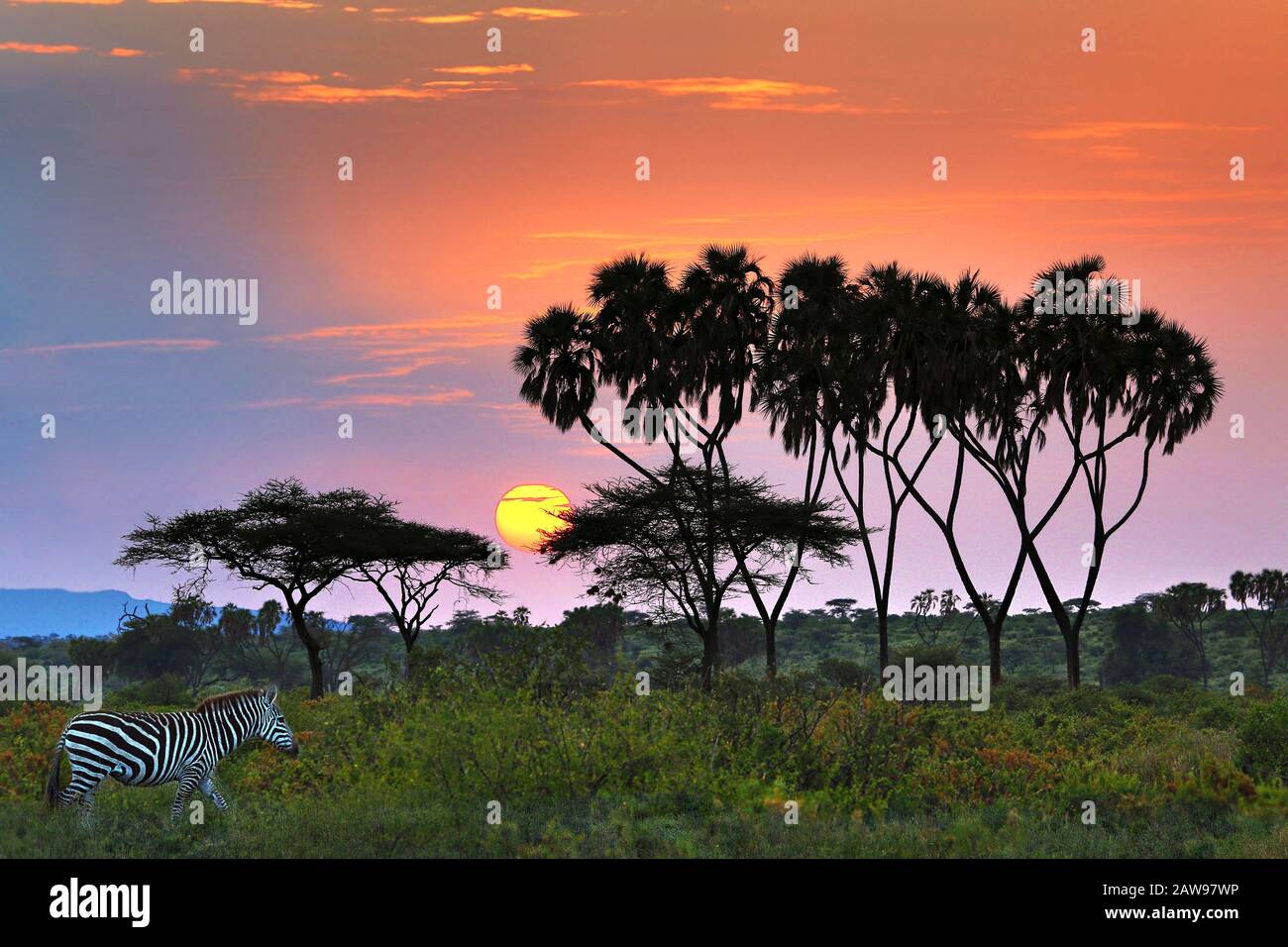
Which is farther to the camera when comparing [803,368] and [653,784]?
[803,368]

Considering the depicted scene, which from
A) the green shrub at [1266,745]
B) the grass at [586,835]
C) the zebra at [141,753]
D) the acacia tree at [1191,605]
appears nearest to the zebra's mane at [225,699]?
the zebra at [141,753]

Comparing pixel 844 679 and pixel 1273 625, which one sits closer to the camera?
pixel 844 679

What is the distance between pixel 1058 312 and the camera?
160 feet

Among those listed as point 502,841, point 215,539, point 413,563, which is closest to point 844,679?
point 413,563

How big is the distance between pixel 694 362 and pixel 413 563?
51.3 ft

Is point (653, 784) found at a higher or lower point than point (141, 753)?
lower

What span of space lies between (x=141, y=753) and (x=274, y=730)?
7.37 ft

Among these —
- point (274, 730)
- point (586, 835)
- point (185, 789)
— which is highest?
point (274, 730)

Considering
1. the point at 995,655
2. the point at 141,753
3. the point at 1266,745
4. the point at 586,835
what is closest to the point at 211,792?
the point at 141,753

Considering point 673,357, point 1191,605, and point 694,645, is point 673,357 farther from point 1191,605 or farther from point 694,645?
point 1191,605

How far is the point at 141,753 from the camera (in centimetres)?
1770

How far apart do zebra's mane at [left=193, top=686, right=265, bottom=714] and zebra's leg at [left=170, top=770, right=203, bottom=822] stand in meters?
0.99

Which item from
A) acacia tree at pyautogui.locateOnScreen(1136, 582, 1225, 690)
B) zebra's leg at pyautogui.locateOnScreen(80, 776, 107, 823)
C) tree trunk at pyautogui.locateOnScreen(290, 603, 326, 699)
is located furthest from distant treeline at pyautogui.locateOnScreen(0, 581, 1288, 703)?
zebra's leg at pyautogui.locateOnScreen(80, 776, 107, 823)
